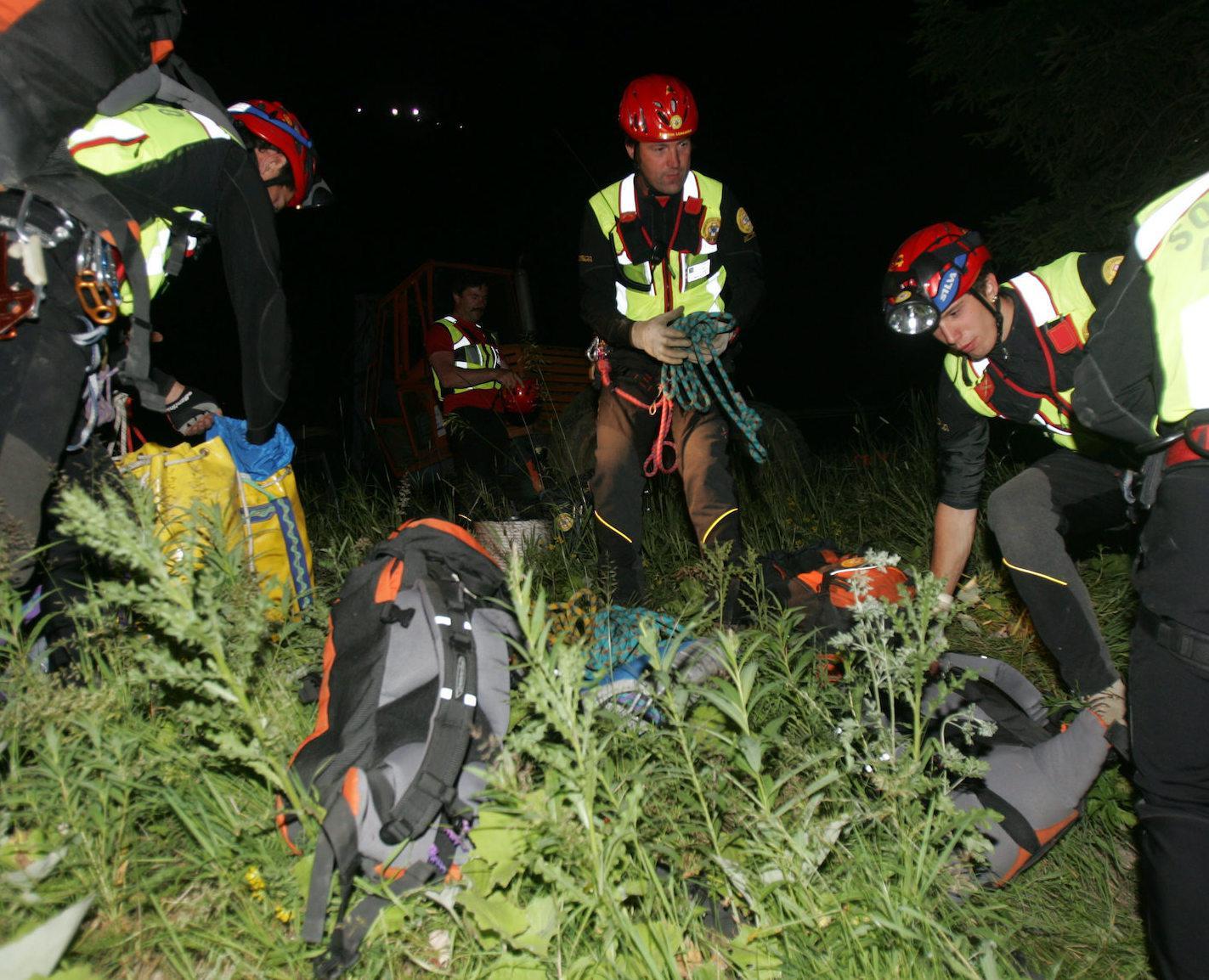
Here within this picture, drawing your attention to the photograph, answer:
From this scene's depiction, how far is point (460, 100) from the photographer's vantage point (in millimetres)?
19266

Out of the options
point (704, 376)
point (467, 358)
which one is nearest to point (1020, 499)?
point (704, 376)

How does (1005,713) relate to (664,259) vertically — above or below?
below

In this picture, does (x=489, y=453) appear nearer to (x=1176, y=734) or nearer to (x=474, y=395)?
(x=474, y=395)

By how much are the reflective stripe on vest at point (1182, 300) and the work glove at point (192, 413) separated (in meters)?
2.73

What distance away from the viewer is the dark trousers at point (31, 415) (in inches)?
72.7

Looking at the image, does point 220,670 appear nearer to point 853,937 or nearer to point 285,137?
point 853,937

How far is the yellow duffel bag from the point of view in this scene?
2529 millimetres

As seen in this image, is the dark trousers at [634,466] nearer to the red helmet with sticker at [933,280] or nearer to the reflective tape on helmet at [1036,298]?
the red helmet with sticker at [933,280]

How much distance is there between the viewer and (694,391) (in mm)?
3076

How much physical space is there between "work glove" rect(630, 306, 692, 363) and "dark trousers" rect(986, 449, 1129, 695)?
1221 mm

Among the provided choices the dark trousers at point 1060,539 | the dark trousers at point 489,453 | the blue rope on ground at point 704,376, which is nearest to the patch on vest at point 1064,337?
the dark trousers at point 1060,539

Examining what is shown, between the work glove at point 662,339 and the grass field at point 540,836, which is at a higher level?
the work glove at point 662,339

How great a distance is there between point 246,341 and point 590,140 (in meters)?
19.3

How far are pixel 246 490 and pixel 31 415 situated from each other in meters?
0.93
